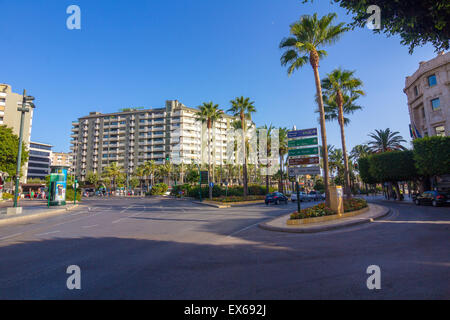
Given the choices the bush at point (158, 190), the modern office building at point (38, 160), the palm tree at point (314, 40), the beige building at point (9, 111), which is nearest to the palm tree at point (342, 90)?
the palm tree at point (314, 40)

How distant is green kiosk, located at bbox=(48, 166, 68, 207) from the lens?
27.2m

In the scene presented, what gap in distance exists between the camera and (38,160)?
115000 millimetres

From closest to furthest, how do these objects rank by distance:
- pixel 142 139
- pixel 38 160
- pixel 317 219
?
pixel 317 219
pixel 142 139
pixel 38 160

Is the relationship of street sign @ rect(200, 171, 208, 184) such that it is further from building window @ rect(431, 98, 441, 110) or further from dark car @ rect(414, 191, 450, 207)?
building window @ rect(431, 98, 441, 110)

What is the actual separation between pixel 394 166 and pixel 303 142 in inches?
1058

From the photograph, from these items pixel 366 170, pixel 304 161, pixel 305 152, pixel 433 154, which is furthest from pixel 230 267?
pixel 366 170

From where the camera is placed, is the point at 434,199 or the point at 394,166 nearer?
the point at 434,199

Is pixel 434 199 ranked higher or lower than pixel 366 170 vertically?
lower

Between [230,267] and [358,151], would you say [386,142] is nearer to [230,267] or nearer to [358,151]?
[358,151]

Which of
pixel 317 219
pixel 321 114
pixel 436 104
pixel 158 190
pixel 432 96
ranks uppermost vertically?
pixel 432 96

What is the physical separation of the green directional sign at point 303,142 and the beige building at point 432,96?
29.6 meters

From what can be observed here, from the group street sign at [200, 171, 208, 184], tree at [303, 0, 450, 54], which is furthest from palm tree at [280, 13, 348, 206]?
street sign at [200, 171, 208, 184]
